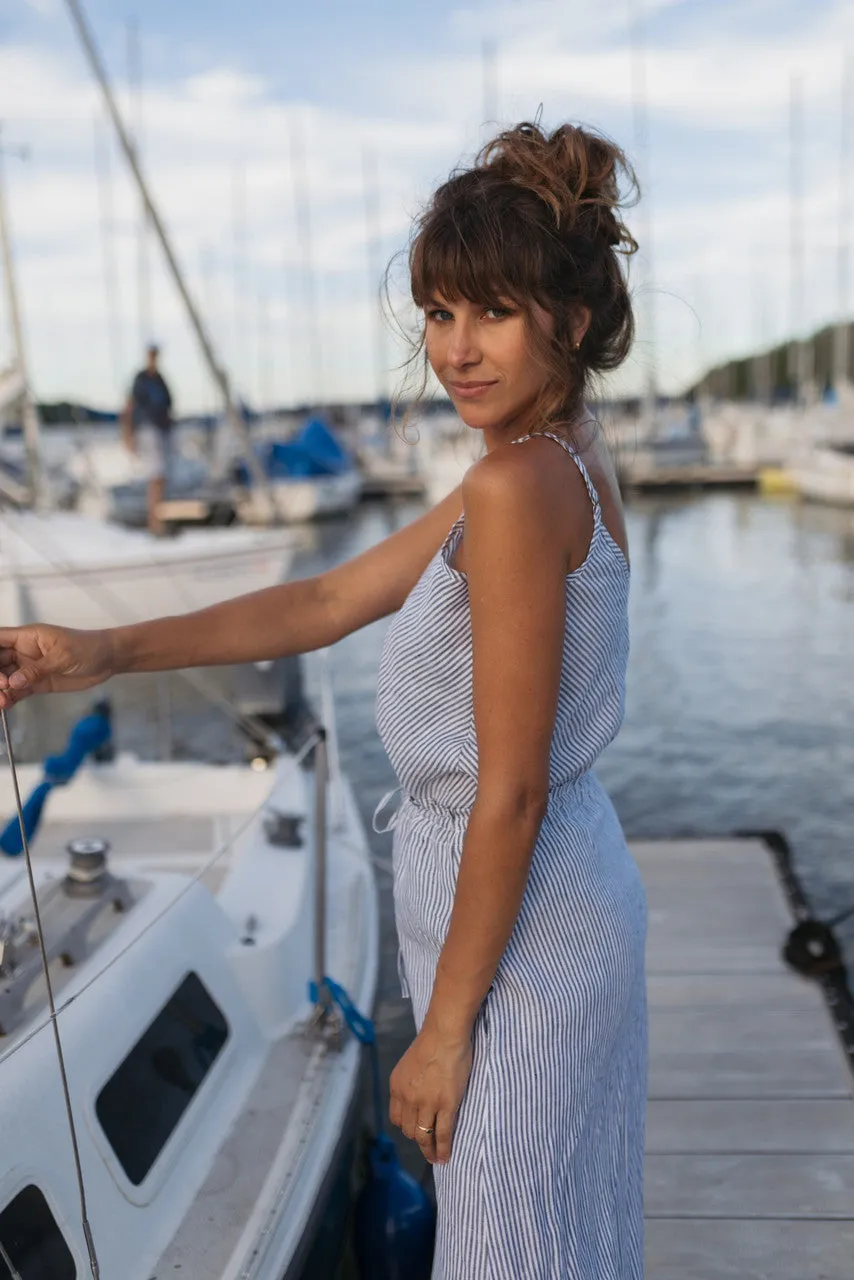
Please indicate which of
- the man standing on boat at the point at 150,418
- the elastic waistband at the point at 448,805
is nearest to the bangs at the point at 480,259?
the elastic waistband at the point at 448,805

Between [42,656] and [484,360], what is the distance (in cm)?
72

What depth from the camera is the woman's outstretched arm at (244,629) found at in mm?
1583

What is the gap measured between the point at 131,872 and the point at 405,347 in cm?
193

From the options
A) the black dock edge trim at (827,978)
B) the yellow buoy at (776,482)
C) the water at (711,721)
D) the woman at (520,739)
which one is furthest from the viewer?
the yellow buoy at (776,482)

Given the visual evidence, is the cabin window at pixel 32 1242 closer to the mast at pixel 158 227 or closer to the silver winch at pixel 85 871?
the silver winch at pixel 85 871

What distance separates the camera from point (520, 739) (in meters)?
1.23

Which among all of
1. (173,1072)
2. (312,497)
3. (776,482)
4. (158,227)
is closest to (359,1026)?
(173,1072)

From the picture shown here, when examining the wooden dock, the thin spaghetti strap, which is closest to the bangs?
the thin spaghetti strap

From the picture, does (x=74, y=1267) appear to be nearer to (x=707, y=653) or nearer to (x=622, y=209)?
(x=622, y=209)

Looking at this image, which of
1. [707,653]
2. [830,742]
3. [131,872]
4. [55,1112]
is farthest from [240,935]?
[707,653]

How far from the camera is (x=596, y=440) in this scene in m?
1.44

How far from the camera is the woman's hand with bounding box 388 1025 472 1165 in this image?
135cm

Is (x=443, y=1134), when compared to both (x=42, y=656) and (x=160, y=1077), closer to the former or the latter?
(x=42, y=656)

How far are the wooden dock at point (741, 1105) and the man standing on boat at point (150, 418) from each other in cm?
1054
